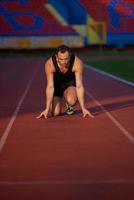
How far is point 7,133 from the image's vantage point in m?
10.1

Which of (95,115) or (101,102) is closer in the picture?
(95,115)

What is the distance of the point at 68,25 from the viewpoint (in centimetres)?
5381

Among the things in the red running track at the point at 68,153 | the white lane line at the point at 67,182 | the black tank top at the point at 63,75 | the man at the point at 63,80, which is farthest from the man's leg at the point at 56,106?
the white lane line at the point at 67,182

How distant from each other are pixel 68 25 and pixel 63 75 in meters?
42.5

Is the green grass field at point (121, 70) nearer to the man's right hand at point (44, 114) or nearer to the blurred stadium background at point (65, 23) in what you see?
the man's right hand at point (44, 114)

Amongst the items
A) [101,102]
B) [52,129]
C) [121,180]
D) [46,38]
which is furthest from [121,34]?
[121,180]

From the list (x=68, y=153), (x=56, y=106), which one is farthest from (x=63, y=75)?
(x=68, y=153)

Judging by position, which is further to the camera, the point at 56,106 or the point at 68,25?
the point at 68,25

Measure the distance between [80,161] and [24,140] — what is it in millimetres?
1889

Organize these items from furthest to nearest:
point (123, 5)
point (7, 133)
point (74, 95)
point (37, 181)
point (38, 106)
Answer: point (123, 5)
point (38, 106)
point (74, 95)
point (7, 133)
point (37, 181)

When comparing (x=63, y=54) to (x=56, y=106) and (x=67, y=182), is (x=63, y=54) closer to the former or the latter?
(x=56, y=106)

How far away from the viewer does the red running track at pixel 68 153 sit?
6.11 metres

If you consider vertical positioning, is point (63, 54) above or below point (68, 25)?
above

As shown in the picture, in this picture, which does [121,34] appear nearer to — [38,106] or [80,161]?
[38,106]
